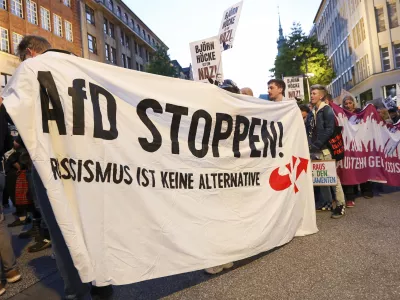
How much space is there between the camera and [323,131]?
5227 mm

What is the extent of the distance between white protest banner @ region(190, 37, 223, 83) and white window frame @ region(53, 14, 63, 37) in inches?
1075

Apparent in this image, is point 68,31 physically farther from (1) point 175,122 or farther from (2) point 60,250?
(2) point 60,250

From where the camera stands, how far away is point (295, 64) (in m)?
35.9

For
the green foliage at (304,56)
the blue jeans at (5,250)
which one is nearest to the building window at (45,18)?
the green foliage at (304,56)

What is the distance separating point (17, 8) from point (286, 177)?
95.6 feet

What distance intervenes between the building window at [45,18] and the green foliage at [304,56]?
72.5 feet

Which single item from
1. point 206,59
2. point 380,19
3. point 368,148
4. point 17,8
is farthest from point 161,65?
point 368,148

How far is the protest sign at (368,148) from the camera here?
606 cm

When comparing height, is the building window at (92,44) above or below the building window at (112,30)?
below

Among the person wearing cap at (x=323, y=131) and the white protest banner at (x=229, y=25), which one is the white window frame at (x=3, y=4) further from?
the person wearing cap at (x=323, y=131)

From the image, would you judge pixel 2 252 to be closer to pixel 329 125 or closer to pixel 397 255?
pixel 397 255

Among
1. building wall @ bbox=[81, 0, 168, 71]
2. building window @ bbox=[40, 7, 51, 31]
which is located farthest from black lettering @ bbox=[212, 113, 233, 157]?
building wall @ bbox=[81, 0, 168, 71]

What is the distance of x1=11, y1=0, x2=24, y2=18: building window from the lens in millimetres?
26066

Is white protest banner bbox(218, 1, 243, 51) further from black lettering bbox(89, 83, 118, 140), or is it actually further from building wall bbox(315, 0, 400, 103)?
building wall bbox(315, 0, 400, 103)
